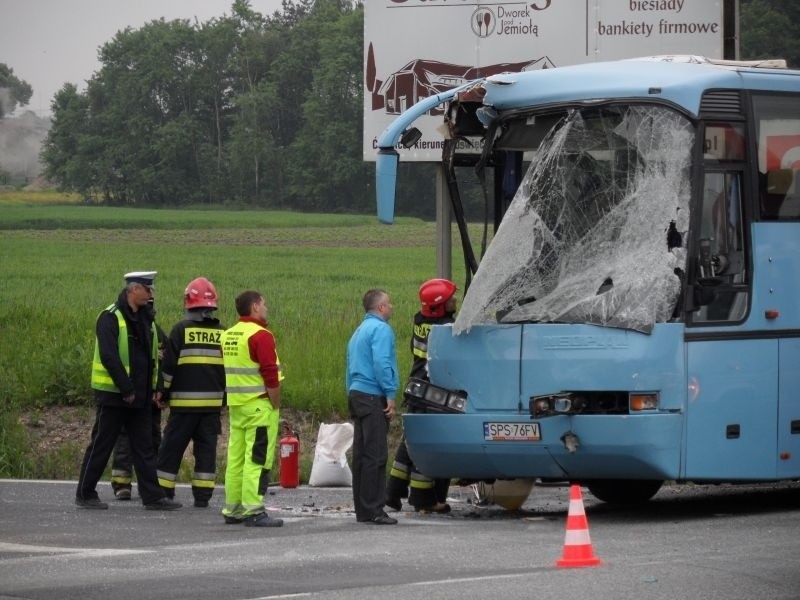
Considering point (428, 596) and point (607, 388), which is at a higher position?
point (607, 388)

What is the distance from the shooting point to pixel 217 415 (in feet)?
47.3

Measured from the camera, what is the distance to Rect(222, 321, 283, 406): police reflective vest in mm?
12656

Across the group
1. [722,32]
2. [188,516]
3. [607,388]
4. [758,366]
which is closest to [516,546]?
[607,388]

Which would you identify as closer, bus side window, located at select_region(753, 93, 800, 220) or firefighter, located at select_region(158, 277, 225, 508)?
bus side window, located at select_region(753, 93, 800, 220)

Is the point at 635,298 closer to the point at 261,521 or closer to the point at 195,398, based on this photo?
the point at 261,521

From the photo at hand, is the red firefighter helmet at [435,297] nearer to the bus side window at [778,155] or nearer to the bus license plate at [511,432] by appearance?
the bus license plate at [511,432]

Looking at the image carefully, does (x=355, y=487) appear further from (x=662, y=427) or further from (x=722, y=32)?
(x=722, y=32)

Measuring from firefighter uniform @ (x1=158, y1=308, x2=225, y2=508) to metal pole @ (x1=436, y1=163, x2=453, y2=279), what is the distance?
16.3 feet

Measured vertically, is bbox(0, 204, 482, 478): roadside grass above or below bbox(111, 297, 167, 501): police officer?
above

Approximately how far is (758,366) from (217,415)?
178 inches

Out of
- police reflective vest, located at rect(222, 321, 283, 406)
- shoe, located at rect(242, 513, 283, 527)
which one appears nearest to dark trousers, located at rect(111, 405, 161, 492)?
police reflective vest, located at rect(222, 321, 283, 406)

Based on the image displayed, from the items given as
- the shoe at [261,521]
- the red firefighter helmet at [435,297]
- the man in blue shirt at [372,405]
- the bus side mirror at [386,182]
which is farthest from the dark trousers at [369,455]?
the bus side mirror at [386,182]

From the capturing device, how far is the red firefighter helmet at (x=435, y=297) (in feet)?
44.4

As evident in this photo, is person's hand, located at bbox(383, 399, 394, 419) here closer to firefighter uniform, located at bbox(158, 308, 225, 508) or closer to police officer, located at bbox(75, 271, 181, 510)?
firefighter uniform, located at bbox(158, 308, 225, 508)
